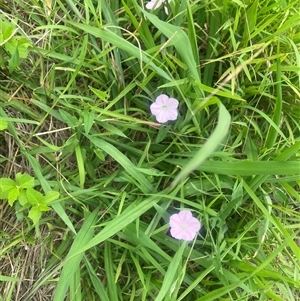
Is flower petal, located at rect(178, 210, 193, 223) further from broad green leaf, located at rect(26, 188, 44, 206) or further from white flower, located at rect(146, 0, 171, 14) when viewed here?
white flower, located at rect(146, 0, 171, 14)

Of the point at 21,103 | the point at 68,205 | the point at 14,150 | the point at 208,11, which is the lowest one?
the point at 68,205

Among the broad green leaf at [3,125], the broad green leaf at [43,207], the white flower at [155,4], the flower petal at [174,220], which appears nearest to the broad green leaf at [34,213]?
the broad green leaf at [43,207]

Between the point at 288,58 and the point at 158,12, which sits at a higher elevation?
the point at 158,12

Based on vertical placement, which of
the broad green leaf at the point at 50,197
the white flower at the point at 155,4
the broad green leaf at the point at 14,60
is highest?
the white flower at the point at 155,4

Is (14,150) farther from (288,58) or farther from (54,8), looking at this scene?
(288,58)

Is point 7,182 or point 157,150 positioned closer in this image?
point 7,182

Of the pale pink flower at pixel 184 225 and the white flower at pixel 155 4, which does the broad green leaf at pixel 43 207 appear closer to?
the pale pink flower at pixel 184 225

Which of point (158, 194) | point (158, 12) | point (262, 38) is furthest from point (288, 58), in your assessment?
point (158, 194)
